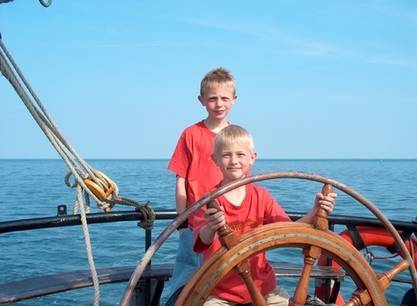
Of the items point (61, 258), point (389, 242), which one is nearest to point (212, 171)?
point (389, 242)

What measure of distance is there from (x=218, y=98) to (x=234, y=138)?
55cm

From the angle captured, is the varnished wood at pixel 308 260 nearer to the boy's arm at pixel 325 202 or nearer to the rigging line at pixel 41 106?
the boy's arm at pixel 325 202

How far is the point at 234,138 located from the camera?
2166mm

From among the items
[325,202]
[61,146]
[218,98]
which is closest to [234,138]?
[325,202]

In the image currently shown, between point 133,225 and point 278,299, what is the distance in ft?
34.9

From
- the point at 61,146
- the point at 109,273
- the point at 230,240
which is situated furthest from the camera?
the point at 109,273

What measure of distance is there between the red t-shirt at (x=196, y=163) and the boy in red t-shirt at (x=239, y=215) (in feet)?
1.42

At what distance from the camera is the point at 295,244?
6.23ft

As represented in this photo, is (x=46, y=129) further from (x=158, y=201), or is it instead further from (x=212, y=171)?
(x=158, y=201)

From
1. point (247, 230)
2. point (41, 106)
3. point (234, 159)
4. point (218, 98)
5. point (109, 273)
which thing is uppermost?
point (218, 98)

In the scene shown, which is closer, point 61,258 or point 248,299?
point 248,299

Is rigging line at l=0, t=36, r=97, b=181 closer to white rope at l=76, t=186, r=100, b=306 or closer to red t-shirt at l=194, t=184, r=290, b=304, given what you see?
white rope at l=76, t=186, r=100, b=306

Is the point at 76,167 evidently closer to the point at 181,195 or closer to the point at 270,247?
the point at 181,195

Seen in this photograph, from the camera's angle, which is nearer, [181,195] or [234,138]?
[234,138]
